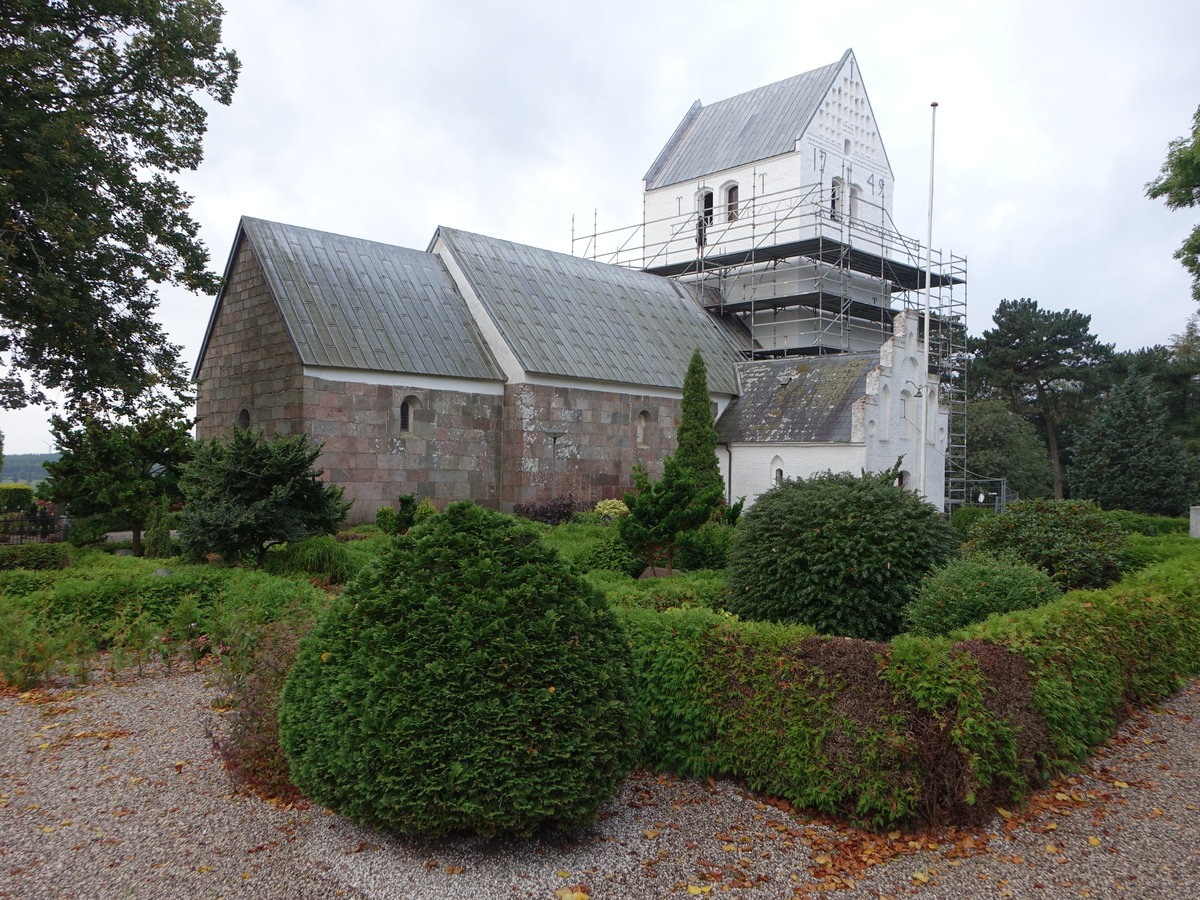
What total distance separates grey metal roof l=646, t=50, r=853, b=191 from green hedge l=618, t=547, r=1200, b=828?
23407 mm

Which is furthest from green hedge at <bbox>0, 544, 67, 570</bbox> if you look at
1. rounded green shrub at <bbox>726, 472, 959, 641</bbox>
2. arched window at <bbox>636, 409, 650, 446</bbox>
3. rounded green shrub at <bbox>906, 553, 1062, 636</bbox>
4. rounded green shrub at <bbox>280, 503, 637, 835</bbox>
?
arched window at <bbox>636, 409, 650, 446</bbox>

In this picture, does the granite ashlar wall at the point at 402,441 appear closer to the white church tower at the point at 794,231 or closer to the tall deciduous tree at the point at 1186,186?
the white church tower at the point at 794,231

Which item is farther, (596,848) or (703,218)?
(703,218)

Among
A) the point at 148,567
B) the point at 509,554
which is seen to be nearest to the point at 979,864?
the point at 509,554

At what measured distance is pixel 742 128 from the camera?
28109 mm

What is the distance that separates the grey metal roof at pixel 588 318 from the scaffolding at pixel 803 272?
2228 mm

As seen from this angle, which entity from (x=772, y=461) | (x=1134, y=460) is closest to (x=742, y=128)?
(x=772, y=461)

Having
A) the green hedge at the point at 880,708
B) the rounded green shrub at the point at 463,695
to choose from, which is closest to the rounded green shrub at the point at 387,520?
the green hedge at the point at 880,708

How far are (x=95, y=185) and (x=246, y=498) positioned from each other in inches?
286

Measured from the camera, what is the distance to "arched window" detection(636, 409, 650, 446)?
20.0 metres

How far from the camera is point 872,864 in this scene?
3879 millimetres

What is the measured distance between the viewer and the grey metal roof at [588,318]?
61.2 feet

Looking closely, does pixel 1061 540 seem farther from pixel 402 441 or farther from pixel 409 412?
pixel 409 412

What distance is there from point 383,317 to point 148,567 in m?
8.60
